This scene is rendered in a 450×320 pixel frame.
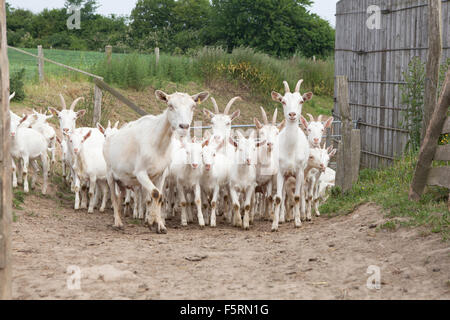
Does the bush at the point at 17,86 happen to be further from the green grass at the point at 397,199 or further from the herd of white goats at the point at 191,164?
the green grass at the point at 397,199

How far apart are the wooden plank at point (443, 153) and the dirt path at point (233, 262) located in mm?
1143

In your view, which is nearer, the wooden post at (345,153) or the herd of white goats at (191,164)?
the herd of white goats at (191,164)

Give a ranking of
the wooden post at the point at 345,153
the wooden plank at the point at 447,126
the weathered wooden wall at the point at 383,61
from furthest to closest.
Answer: the weathered wooden wall at the point at 383,61
the wooden post at the point at 345,153
the wooden plank at the point at 447,126

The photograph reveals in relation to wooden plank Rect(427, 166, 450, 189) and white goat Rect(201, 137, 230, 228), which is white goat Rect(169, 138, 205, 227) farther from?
wooden plank Rect(427, 166, 450, 189)

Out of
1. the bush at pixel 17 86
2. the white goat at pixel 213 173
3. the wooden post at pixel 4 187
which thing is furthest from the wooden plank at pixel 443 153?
the bush at pixel 17 86

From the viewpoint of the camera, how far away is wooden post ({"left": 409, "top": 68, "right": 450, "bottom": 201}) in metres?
7.48

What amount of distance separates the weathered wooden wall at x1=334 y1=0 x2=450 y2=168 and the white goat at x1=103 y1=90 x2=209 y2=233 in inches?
215

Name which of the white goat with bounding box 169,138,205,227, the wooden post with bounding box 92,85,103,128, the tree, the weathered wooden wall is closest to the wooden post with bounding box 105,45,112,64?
the wooden post with bounding box 92,85,103,128

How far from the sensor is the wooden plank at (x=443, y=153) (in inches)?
298

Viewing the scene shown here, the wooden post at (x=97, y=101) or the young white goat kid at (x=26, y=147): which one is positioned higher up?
the wooden post at (x=97, y=101)

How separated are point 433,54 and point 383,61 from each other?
19.3 ft
